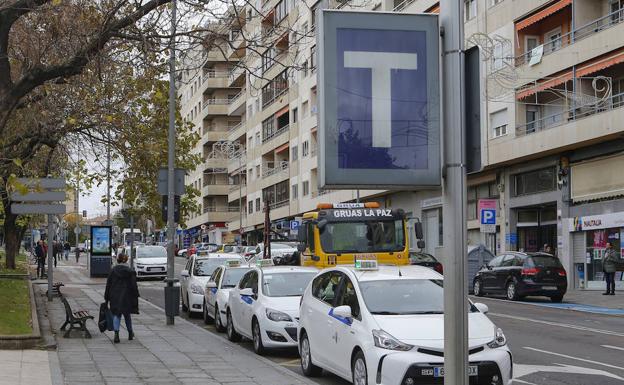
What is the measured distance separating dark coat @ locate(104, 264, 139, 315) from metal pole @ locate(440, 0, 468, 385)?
12.4 meters

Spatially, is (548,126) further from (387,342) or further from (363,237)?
(387,342)

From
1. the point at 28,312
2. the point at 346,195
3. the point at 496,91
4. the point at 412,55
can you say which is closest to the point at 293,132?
the point at 346,195

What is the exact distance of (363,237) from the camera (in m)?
20.1

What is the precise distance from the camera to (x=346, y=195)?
5300cm

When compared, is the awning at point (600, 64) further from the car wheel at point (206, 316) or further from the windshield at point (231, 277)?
the car wheel at point (206, 316)

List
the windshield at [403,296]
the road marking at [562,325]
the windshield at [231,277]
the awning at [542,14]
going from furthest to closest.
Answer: the awning at [542,14], the windshield at [231,277], the road marking at [562,325], the windshield at [403,296]

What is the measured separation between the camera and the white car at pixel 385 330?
9219 mm

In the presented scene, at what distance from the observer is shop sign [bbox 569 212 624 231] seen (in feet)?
97.7

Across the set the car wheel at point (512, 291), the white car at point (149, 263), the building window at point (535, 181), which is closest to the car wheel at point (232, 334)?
the car wheel at point (512, 291)

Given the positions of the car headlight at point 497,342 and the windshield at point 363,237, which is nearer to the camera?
the car headlight at point 497,342

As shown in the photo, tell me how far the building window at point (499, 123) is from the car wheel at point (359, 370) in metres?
27.9

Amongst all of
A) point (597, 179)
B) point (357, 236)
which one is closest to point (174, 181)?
point (357, 236)

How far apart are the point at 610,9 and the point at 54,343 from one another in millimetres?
24900

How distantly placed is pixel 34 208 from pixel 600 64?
65.3ft
